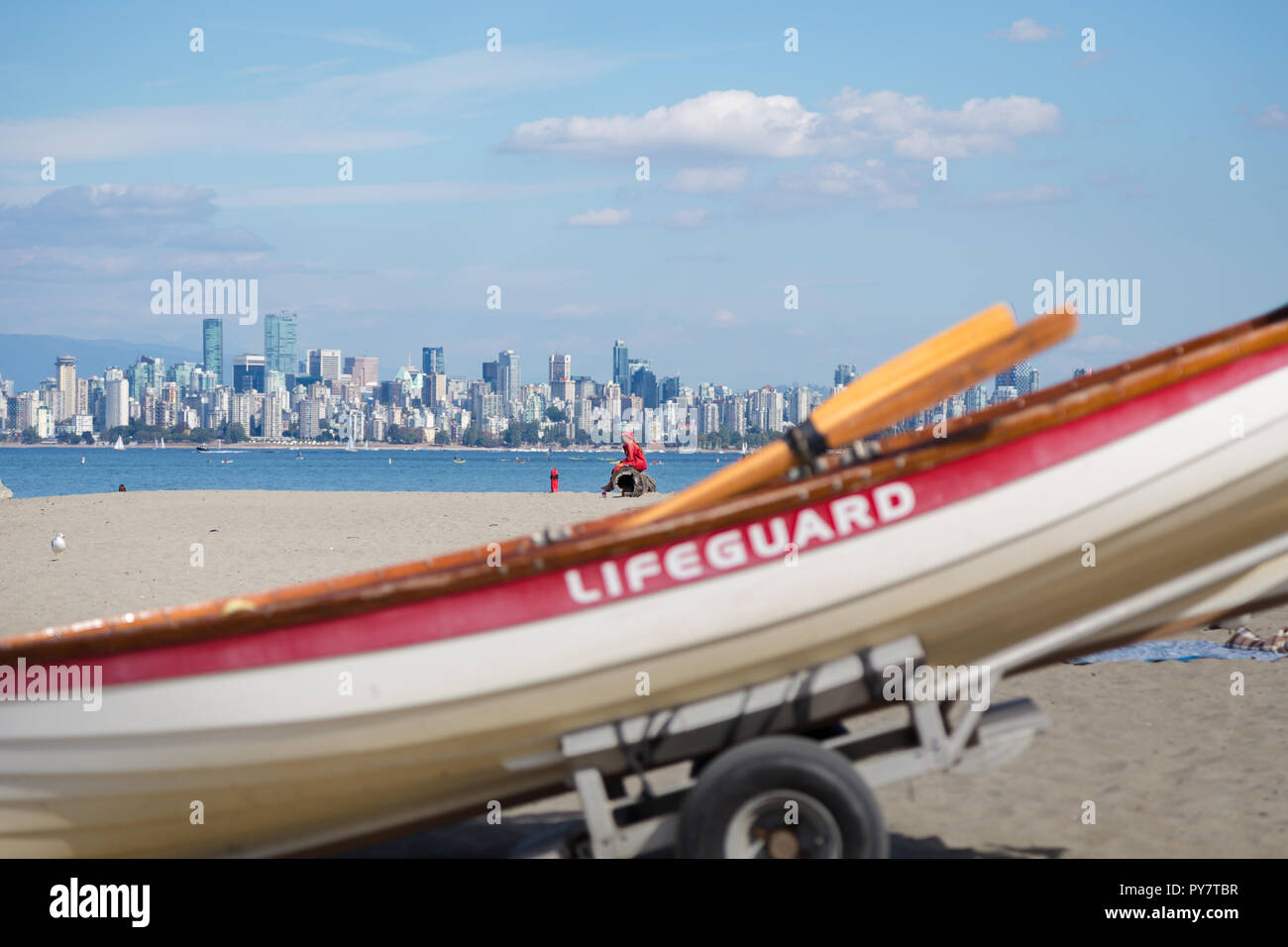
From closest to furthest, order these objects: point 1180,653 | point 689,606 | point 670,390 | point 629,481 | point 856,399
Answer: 1. point 689,606
2. point 856,399
3. point 1180,653
4. point 629,481
5. point 670,390

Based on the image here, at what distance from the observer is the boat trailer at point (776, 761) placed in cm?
420

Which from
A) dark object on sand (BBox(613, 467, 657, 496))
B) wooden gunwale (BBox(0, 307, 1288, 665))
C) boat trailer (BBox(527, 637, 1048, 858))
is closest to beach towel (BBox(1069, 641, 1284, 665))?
boat trailer (BBox(527, 637, 1048, 858))

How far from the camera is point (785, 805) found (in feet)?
14.0

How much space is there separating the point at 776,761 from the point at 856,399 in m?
1.67

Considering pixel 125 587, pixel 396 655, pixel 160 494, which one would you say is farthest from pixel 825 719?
pixel 160 494

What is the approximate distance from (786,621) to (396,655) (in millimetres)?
1447

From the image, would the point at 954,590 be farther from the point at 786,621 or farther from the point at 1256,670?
the point at 1256,670

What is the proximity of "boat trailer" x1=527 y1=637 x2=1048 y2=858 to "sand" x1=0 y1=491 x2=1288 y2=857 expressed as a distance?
0.48 m

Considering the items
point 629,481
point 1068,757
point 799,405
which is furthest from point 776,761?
point 799,405

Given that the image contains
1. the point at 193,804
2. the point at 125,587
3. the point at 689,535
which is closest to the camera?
the point at 689,535

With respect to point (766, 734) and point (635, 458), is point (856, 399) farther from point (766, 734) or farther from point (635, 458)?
point (635, 458)

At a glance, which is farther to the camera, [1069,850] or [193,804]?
[1069,850]

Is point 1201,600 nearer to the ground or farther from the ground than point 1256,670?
farther from the ground
